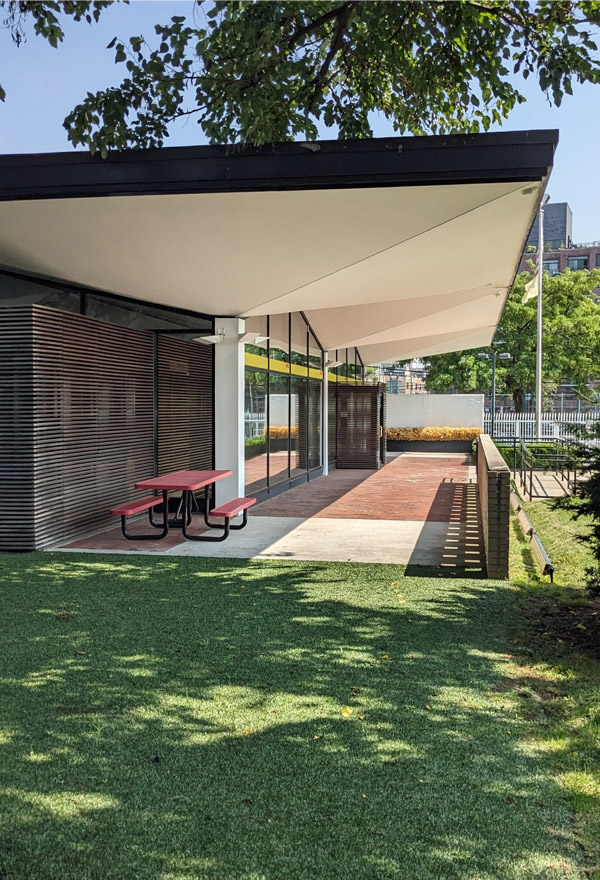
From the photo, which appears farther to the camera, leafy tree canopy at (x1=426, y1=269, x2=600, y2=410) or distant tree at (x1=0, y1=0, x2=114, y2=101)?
leafy tree canopy at (x1=426, y1=269, x2=600, y2=410)

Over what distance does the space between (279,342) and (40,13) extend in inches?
330

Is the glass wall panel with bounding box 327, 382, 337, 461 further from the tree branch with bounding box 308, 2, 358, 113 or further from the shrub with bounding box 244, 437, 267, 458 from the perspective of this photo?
the tree branch with bounding box 308, 2, 358, 113

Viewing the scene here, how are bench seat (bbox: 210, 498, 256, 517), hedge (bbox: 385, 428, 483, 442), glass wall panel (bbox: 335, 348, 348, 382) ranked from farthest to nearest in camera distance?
1. hedge (bbox: 385, 428, 483, 442)
2. glass wall panel (bbox: 335, 348, 348, 382)
3. bench seat (bbox: 210, 498, 256, 517)

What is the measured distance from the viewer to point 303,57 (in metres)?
8.25

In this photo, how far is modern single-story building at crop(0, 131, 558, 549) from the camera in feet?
21.1

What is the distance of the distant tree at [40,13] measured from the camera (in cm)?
714

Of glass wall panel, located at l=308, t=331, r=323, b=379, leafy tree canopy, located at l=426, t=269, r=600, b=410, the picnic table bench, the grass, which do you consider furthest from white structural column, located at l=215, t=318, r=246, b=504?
leafy tree canopy, located at l=426, t=269, r=600, b=410

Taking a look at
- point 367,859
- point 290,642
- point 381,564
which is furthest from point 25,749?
point 381,564

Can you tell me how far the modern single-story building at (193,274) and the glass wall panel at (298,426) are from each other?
1.50m

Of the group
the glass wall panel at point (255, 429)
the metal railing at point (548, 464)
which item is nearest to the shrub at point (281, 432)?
the glass wall panel at point (255, 429)

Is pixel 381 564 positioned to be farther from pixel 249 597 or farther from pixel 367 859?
pixel 367 859

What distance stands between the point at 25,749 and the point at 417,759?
189cm

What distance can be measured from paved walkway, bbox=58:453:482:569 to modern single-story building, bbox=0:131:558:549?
90 cm

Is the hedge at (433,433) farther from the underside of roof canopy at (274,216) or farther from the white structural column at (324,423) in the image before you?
the underside of roof canopy at (274,216)
